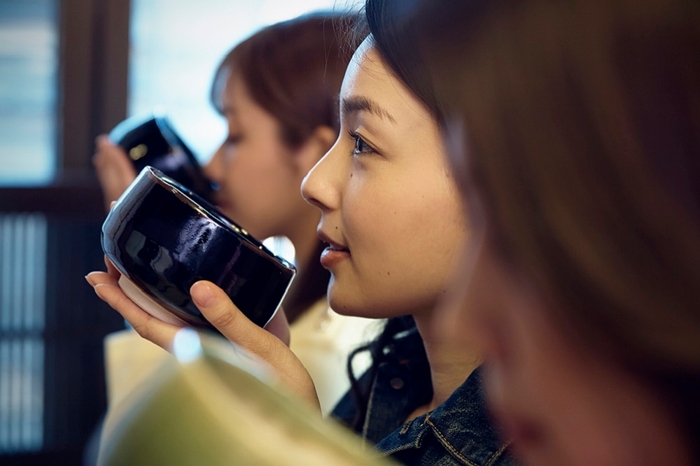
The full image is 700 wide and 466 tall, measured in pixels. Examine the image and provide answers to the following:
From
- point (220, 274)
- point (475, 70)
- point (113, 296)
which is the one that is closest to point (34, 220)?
point (113, 296)

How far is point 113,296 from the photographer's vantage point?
2.90 ft

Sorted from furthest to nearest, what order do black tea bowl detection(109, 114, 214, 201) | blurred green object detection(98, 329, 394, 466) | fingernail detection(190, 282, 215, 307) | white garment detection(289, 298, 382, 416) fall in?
black tea bowl detection(109, 114, 214, 201)
white garment detection(289, 298, 382, 416)
fingernail detection(190, 282, 215, 307)
blurred green object detection(98, 329, 394, 466)

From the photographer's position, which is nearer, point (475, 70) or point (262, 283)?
point (475, 70)

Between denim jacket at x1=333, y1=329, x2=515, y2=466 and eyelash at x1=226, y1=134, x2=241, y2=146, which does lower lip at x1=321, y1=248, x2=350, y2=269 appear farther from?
eyelash at x1=226, y1=134, x2=241, y2=146

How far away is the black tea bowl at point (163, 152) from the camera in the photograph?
4.93ft

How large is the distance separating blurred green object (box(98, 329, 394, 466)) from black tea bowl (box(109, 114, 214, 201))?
1173 mm

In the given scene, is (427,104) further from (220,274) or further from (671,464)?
(671,464)

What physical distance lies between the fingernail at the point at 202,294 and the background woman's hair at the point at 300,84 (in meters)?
0.75

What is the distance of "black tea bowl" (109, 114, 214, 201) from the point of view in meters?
1.50

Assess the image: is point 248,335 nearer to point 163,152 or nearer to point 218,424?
point 218,424

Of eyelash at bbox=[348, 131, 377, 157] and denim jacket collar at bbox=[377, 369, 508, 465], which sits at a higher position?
eyelash at bbox=[348, 131, 377, 157]

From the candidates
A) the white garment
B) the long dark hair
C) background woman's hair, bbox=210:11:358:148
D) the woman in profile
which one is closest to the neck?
the long dark hair

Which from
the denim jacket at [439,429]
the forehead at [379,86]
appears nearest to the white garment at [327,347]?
the denim jacket at [439,429]

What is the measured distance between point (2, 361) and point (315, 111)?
118cm
